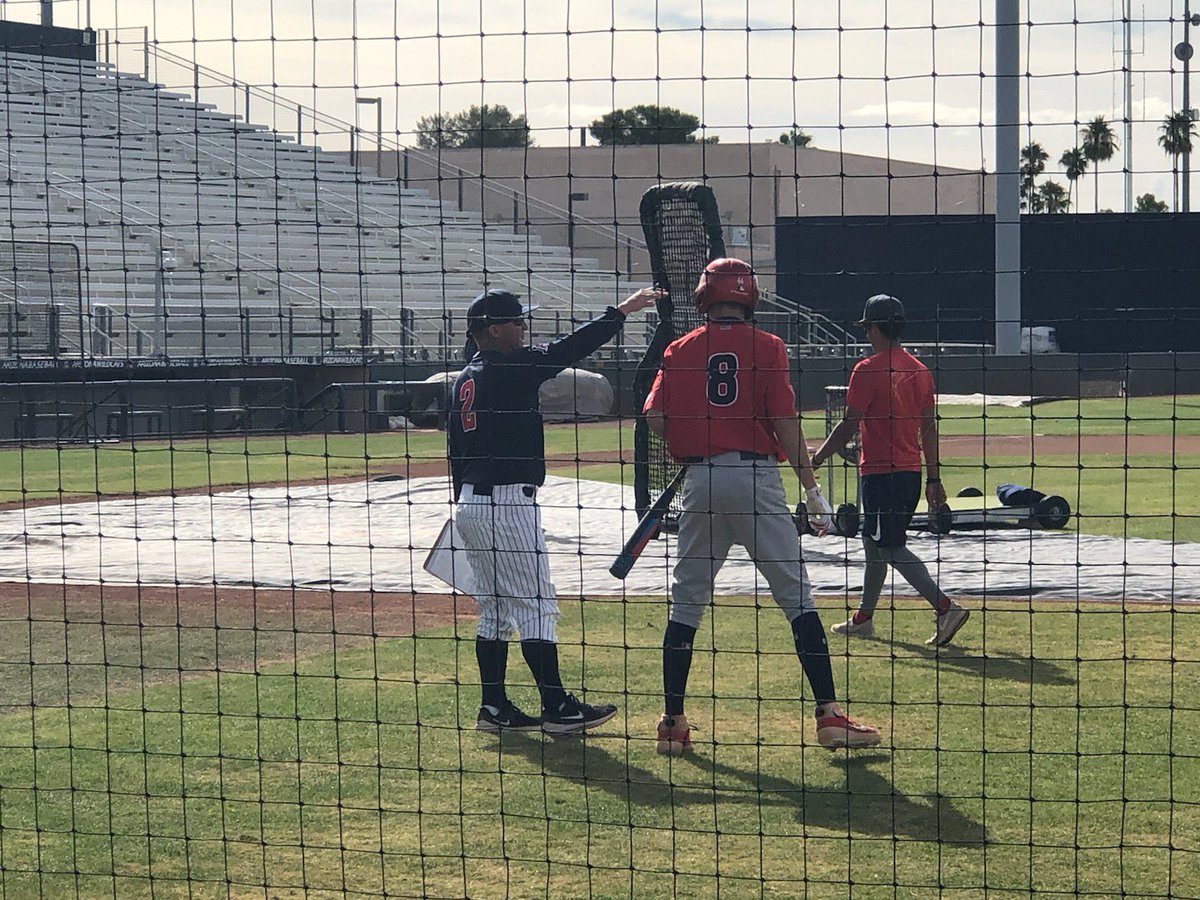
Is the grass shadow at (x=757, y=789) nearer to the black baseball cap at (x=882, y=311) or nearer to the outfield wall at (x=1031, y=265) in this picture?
the black baseball cap at (x=882, y=311)

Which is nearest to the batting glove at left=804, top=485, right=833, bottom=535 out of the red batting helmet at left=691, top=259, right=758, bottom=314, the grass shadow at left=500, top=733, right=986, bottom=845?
the red batting helmet at left=691, top=259, right=758, bottom=314

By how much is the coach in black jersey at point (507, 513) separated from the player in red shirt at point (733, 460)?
1.27ft

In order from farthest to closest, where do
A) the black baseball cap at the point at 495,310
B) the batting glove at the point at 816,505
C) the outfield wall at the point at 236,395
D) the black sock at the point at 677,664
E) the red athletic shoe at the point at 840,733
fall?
the outfield wall at the point at 236,395 < the batting glove at the point at 816,505 < the black baseball cap at the point at 495,310 < the black sock at the point at 677,664 < the red athletic shoe at the point at 840,733

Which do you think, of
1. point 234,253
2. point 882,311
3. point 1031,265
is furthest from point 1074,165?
point 1031,265

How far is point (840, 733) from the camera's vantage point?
598cm

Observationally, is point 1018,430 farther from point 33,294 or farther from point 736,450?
point 736,450

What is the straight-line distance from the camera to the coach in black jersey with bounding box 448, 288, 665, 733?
251 inches

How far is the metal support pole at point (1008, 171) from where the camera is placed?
19.0 ft

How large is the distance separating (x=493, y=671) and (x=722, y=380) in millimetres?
1492

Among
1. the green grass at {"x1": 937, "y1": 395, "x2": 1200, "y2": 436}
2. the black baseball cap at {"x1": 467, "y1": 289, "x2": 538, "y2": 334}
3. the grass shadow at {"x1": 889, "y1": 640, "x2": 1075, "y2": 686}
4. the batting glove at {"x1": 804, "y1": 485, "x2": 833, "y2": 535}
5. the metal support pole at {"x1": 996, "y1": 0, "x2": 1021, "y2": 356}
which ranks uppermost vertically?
the metal support pole at {"x1": 996, "y1": 0, "x2": 1021, "y2": 356}

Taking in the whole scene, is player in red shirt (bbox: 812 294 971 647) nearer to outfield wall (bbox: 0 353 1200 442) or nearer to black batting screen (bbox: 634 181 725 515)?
black batting screen (bbox: 634 181 725 515)

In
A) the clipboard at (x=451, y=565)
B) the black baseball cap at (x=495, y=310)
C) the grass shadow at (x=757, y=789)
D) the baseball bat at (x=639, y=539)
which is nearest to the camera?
the grass shadow at (x=757, y=789)

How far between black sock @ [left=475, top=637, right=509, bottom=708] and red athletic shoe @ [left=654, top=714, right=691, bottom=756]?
2.39ft

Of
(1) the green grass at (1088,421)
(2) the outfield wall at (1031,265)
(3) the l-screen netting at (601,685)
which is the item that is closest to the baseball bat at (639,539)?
(3) the l-screen netting at (601,685)
